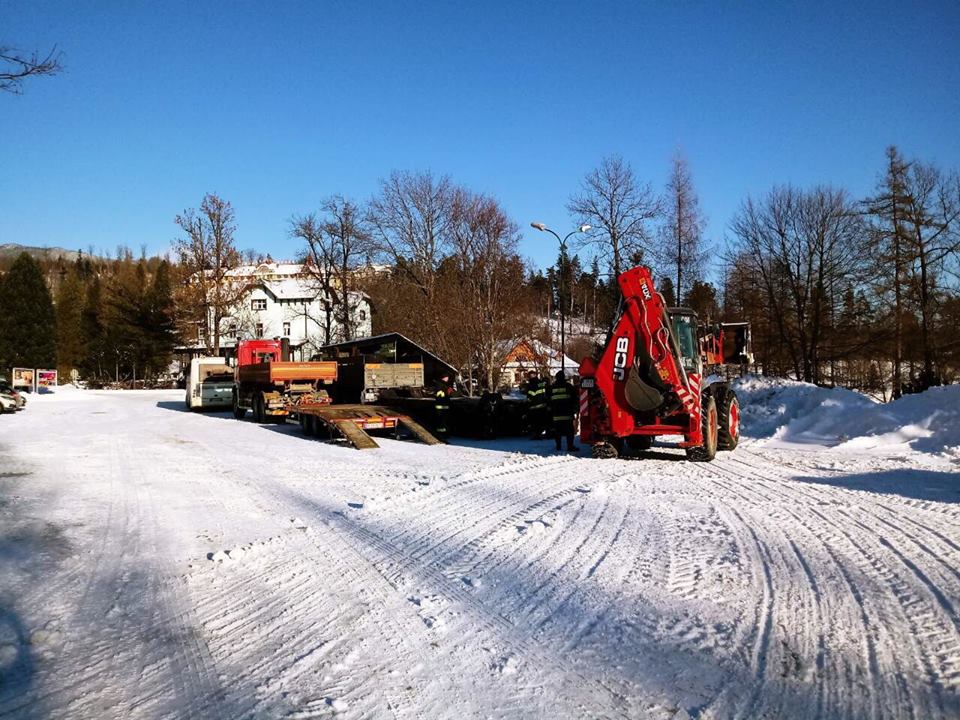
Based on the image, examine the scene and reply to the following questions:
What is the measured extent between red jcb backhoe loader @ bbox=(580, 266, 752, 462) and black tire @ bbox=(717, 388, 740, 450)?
81 centimetres

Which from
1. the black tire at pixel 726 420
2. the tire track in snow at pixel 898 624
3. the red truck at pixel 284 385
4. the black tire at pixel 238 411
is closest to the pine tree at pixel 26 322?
the black tire at pixel 238 411

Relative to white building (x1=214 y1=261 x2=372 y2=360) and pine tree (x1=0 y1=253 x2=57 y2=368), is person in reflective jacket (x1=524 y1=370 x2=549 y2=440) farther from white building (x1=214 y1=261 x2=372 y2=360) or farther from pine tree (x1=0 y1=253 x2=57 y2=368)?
pine tree (x1=0 y1=253 x2=57 y2=368)

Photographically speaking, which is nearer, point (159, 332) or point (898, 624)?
point (898, 624)

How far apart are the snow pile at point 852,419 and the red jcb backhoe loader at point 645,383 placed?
12.4 ft

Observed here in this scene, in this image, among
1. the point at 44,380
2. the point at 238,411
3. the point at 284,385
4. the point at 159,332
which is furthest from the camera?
the point at 159,332

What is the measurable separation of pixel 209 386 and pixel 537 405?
18.8 m

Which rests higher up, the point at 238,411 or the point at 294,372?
the point at 294,372

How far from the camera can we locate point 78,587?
5.59 m

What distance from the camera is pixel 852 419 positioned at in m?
15.8

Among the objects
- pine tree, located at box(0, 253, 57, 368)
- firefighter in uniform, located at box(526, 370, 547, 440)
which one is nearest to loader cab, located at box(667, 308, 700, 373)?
firefighter in uniform, located at box(526, 370, 547, 440)

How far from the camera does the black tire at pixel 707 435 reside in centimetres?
1248

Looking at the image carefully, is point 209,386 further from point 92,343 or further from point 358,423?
point 92,343

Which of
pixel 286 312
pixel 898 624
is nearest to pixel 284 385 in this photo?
pixel 898 624

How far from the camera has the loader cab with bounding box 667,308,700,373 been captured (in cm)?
1303
